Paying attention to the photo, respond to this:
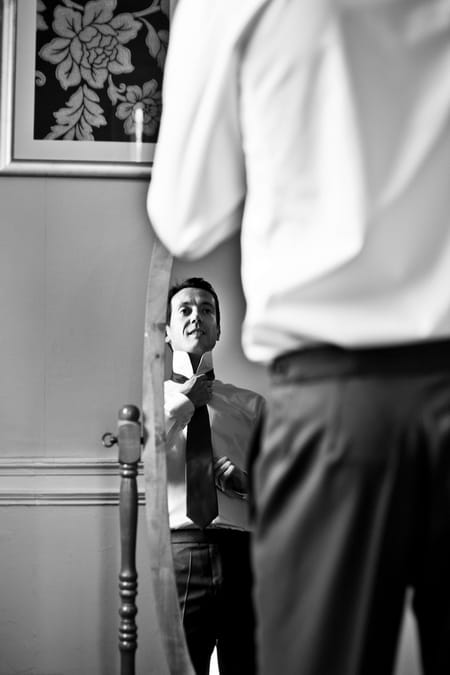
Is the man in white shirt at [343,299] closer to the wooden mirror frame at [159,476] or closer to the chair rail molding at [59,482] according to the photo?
the wooden mirror frame at [159,476]

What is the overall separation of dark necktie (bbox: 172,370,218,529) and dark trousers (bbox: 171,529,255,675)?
4 centimetres

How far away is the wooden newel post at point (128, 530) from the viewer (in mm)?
1692

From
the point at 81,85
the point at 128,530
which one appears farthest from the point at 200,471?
the point at 81,85

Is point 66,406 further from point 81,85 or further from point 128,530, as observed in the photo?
point 81,85

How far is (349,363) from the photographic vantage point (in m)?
0.61

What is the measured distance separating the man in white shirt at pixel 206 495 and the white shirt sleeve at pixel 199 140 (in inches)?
35.2

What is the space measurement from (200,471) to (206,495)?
5 cm

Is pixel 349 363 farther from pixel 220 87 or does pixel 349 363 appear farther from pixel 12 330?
pixel 12 330

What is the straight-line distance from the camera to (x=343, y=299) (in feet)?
2.06

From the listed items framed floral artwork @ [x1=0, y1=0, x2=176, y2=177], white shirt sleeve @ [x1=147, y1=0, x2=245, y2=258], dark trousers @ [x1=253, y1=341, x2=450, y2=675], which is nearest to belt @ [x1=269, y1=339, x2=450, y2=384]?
dark trousers @ [x1=253, y1=341, x2=450, y2=675]

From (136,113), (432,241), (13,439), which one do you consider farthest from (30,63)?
(432,241)

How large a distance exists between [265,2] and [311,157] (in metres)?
0.11

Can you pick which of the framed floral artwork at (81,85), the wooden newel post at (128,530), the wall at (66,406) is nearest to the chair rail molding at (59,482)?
the wall at (66,406)

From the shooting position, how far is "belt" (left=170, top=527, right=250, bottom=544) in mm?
1625
